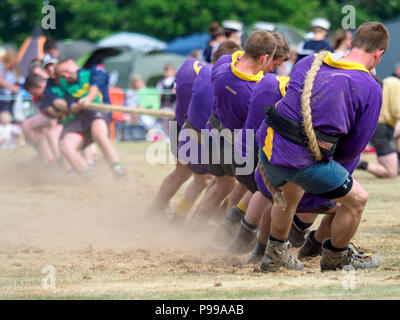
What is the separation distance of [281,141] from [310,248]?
1.35 metres

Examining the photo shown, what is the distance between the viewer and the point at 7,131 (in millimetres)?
20375

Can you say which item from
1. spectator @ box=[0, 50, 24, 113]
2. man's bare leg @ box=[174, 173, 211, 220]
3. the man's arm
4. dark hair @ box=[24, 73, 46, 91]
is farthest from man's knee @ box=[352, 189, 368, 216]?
spectator @ box=[0, 50, 24, 113]

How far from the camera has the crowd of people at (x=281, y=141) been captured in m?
5.28

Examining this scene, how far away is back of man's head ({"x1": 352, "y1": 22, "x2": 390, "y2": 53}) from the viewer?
210 inches

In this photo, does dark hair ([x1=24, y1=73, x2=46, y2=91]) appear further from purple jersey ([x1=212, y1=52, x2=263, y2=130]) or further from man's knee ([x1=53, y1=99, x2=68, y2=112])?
purple jersey ([x1=212, y1=52, x2=263, y2=130])

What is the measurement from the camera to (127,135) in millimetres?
21609

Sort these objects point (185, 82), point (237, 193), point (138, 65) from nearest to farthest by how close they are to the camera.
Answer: point (237, 193) < point (185, 82) < point (138, 65)

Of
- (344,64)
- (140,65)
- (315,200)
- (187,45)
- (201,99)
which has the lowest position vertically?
(140,65)

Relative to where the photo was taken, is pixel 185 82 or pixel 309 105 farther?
pixel 185 82

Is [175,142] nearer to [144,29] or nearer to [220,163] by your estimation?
[220,163]

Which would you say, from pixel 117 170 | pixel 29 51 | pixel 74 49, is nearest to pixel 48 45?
pixel 117 170

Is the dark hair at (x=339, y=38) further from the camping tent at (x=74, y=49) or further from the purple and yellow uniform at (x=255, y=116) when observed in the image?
the camping tent at (x=74, y=49)

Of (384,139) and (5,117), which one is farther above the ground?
(384,139)
